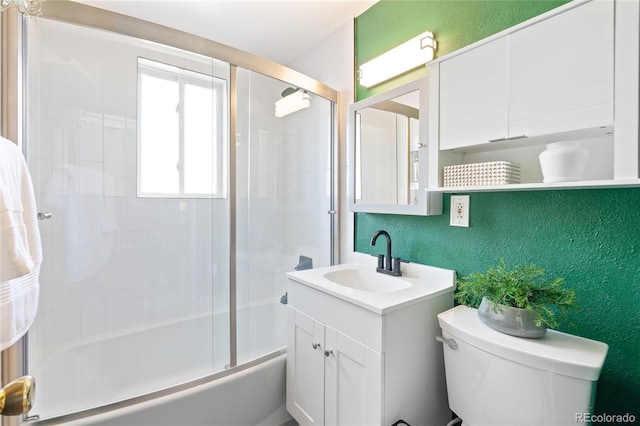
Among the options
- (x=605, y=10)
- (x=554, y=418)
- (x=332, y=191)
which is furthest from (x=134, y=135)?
(x=554, y=418)

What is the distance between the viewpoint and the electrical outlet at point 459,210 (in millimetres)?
1309

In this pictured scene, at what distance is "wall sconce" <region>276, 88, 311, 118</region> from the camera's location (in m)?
1.90

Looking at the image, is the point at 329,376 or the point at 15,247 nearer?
the point at 15,247

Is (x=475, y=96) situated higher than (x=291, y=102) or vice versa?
(x=291, y=102)

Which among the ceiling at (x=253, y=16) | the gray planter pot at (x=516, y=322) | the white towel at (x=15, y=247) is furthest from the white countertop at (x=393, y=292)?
the ceiling at (x=253, y=16)

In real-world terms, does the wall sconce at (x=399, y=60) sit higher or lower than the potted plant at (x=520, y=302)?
higher

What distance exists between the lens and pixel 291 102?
1.97 metres

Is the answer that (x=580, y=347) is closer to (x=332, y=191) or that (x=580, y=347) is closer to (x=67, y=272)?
(x=332, y=191)

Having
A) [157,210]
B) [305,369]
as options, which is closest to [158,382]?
[305,369]

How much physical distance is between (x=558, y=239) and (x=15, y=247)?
1711mm

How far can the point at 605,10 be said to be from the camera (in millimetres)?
819

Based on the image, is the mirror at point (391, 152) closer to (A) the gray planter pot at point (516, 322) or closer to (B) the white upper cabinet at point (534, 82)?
(B) the white upper cabinet at point (534, 82)

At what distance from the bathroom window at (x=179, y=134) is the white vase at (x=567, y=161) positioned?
1.55 metres

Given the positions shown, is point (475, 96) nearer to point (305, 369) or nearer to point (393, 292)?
point (393, 292)
